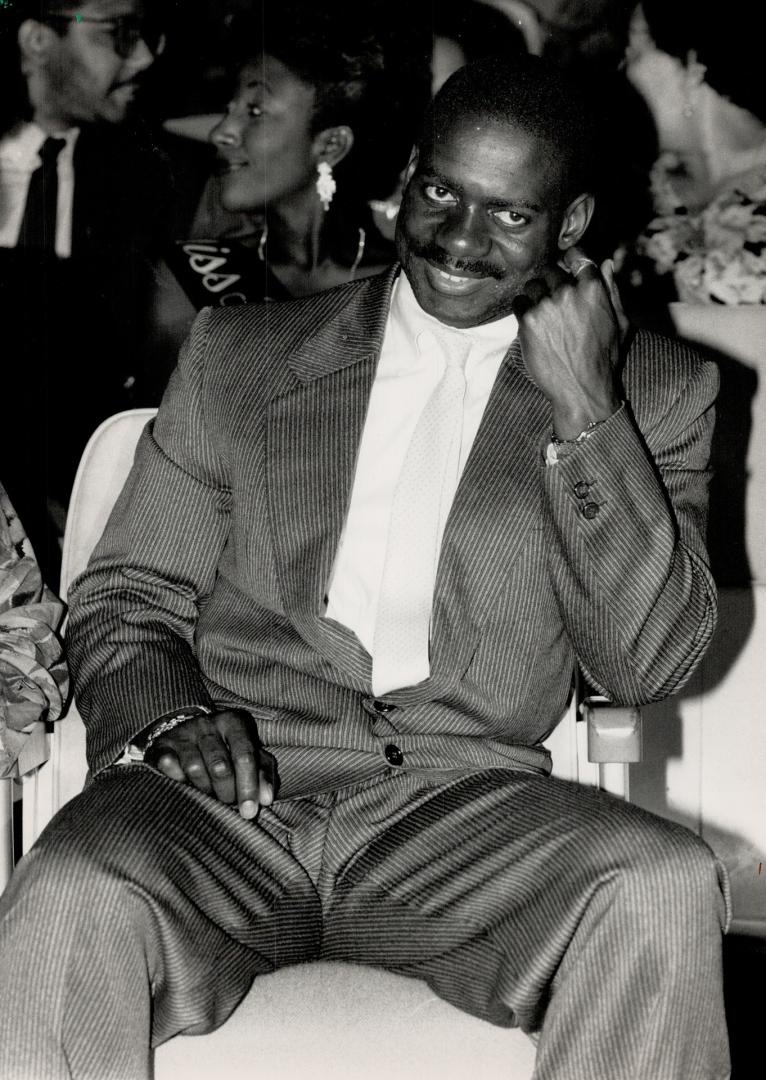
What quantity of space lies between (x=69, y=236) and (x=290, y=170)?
1.95 ft

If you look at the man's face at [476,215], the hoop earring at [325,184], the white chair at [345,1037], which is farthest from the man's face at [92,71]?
the white chair at [345,1037]

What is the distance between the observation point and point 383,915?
1.64 m

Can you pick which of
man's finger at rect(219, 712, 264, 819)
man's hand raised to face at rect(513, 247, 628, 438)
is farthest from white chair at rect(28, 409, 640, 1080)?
man's hand raised to face at rect(513, 247, 628, 438)

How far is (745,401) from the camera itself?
3.13 meters

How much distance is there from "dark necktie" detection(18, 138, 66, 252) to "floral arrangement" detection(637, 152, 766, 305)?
59.3 inches

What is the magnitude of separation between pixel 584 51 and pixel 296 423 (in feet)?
Result: 6.09

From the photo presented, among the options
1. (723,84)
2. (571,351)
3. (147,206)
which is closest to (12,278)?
(147,206)

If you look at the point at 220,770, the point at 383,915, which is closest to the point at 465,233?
the point at 220,770

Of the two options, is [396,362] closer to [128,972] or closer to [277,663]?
[277,663]

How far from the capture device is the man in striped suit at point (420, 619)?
146 cm

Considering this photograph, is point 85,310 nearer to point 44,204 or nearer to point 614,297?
point 44,204

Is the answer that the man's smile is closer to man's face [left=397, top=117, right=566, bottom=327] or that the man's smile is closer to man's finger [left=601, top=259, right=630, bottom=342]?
man's face [left=397, top=117, right=566, bottom=327]

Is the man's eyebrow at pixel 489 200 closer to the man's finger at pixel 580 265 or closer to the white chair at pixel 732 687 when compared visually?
the man's finger at pixel 580 265

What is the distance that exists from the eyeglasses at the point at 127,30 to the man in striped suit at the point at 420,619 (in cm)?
171
